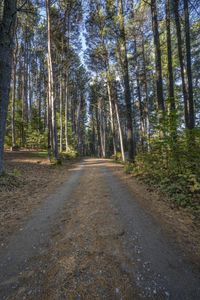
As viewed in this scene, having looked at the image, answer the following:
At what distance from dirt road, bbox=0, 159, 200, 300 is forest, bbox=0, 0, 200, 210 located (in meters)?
2.06

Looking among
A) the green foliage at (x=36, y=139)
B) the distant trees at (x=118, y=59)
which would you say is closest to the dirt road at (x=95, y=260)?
the distant trees at (x=118, y=59)

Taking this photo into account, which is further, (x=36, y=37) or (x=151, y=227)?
(x=36, y=37)

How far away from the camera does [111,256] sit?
3023mm

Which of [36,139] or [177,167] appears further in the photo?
[36,139]

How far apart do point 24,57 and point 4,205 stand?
24.0 meters

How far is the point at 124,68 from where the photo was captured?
1328 cm

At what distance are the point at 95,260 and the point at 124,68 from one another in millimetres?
12461

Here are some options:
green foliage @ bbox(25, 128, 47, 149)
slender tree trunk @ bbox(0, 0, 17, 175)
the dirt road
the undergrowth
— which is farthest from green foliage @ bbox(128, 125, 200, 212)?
green foliage @ bbox(25, 128, 47, 149)

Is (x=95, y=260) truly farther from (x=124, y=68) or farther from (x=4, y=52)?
(x=124, y=68)

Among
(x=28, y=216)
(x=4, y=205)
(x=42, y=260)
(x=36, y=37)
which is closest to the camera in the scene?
(x=42, y=260)

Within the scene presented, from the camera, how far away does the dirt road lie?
2.40 metres

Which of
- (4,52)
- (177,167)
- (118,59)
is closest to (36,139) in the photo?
(118,59)

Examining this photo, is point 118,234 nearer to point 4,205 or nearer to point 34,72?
point 4,205

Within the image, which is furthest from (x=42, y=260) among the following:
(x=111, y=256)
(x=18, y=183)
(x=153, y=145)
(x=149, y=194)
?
(x=153, y=145)
